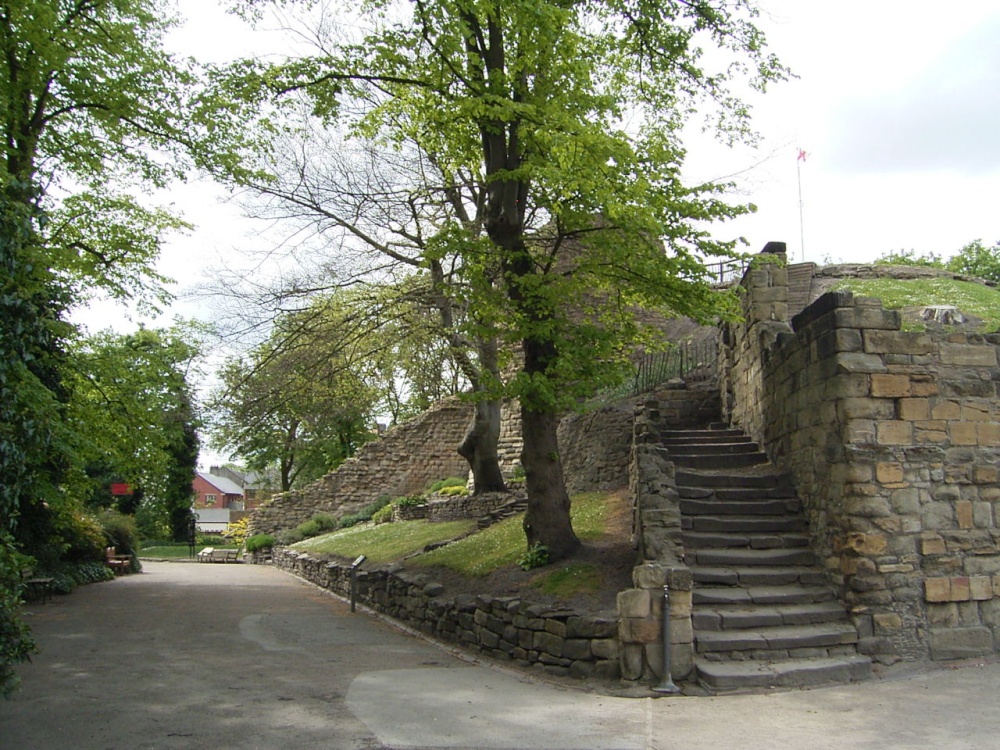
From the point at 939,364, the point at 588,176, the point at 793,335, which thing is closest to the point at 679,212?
the point at 588,176

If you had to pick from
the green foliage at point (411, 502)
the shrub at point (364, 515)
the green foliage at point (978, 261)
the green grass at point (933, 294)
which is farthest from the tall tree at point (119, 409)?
the green foliage at point (978, 261)

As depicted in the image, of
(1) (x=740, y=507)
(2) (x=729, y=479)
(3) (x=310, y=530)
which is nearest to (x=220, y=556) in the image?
(3) (x=310, y=530)

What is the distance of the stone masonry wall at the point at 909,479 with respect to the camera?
8.20m

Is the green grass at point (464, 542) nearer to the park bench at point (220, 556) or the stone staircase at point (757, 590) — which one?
the stone staircase at point (757, 590)

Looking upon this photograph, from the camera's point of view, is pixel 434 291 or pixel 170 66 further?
pixel 434 291

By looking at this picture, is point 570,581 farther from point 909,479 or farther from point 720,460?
point 909,479

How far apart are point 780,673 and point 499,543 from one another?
20.6ft

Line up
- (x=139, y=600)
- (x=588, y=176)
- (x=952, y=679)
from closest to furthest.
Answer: (x=952, y=679)
(x=588, y=176)
(x=139, y=600)

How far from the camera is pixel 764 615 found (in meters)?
8.22

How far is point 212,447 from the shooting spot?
3884cm

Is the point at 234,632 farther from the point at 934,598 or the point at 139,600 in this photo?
the point at 934,598

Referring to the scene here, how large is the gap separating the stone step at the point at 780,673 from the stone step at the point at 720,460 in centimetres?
416

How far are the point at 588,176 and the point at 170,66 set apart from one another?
28.5ft

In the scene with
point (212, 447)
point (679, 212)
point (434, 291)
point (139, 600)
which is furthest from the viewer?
point (212, 447)
